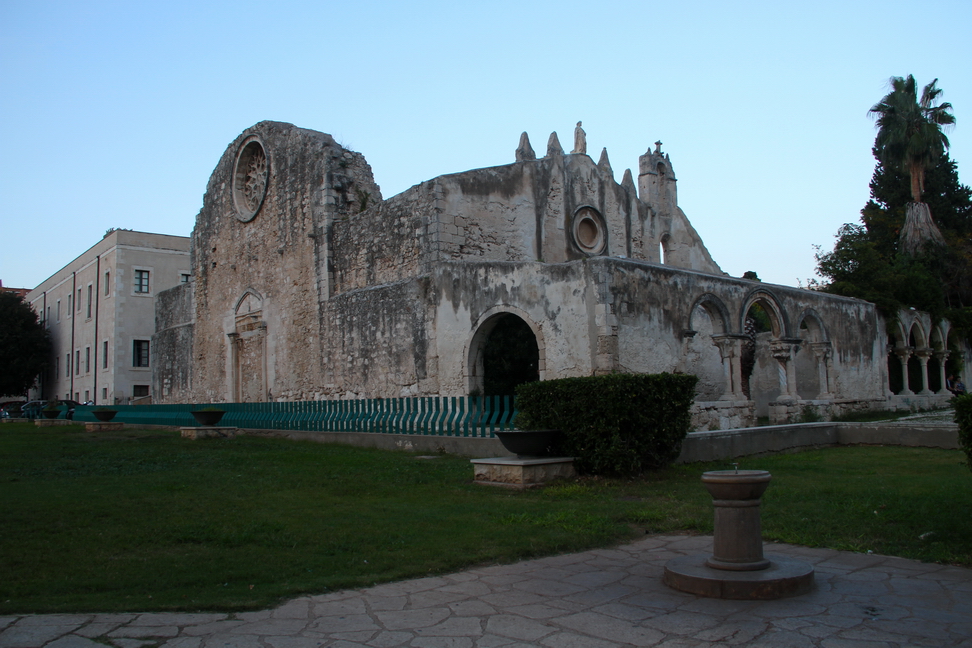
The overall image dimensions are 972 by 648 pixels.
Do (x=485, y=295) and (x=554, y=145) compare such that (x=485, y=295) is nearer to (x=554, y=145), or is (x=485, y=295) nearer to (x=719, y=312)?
(x=719, y=312)

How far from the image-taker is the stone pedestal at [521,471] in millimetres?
8227

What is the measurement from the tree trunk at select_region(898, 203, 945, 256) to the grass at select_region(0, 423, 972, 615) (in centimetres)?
2011

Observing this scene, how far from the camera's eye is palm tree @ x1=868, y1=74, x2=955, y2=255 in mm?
29266

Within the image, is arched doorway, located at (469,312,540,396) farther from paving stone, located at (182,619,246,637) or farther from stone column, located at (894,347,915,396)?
paving stone, located at (182,619,246,637)

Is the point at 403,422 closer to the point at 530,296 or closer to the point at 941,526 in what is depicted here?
the point at 530,296

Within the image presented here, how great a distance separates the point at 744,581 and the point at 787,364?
1334 centimetres

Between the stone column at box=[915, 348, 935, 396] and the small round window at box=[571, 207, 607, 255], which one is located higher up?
the small round window at box=[571, 207, 607, 255]

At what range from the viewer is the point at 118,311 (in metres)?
34.9

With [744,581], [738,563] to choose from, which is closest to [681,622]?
[744,581]

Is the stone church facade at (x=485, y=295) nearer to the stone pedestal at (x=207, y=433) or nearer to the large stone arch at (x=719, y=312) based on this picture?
the large stone arch at (x=719, y=312)

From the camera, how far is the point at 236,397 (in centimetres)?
2355

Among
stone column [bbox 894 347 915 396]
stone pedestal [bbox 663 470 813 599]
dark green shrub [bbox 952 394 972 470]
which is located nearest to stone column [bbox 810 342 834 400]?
stone column [bbox 894 347 915 396]

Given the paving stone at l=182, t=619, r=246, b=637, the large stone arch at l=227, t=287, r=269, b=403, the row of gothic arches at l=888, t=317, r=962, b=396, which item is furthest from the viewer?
the large stone arch at l=227, t=287, r=269, b=403

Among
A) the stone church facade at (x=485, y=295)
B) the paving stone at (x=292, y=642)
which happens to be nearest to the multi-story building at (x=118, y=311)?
the stone church facade at (x=485, y=295)
